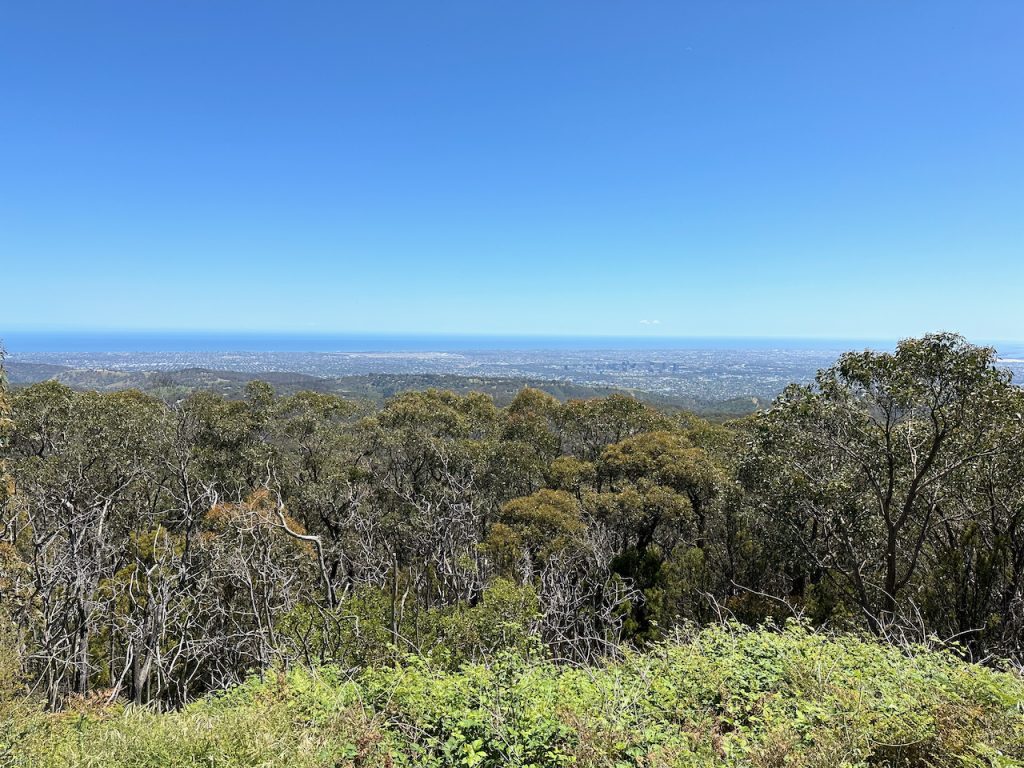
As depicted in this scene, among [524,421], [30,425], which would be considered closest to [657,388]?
[524,421]

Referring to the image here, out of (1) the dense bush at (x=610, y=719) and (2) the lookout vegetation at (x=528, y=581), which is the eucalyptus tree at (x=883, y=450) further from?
(1) the dense bush at (x=610, y=719)

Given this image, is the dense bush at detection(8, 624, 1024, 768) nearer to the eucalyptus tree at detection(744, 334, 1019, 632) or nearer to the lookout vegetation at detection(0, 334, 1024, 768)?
the lookout vegetation at detection(0, 334, 1024, 768)

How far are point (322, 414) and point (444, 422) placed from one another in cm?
482

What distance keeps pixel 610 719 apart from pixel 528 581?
6315 mm

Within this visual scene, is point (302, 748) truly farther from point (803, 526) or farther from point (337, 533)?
point (337, 533)

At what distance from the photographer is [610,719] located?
15.4 feet

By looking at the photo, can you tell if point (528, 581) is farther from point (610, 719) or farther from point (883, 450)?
point (883, 450)

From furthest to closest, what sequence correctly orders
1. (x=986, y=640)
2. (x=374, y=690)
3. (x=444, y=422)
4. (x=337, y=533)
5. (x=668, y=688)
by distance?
(x=444, y=422) → (x=337, y=533) → (x=986, y=640) → (x=374, y=690) → (x=668, y=688)

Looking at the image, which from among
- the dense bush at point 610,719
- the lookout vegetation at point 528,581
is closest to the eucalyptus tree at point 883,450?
the lookout vegetation at point 528,581

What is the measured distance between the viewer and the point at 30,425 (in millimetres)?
16188

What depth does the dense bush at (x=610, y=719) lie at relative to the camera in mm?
3869

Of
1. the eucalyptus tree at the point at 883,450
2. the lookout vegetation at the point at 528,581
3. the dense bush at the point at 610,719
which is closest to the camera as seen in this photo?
the dense bush at the point at 610,719

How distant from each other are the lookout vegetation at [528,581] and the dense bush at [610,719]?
31mm

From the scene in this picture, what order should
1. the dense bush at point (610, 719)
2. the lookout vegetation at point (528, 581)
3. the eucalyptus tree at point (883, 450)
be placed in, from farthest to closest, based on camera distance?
the eucalyptus tree at point (883, 450) < the lookout vegetation at point (528, 581) < the dense bush at point (610, 719)
